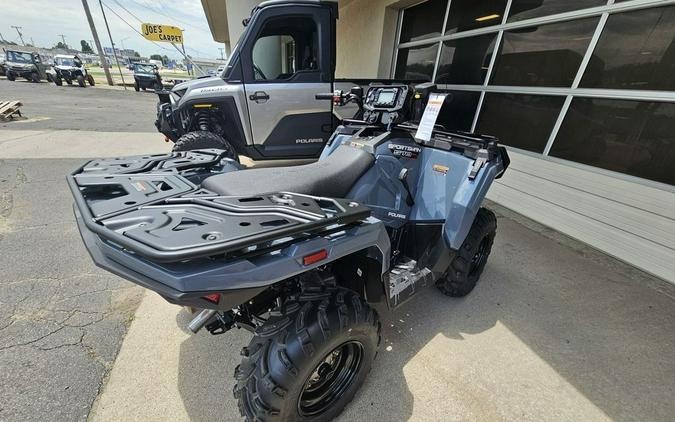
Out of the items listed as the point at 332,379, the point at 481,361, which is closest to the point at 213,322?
the point at 332,379

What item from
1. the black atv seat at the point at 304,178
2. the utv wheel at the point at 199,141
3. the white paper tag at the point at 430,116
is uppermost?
the white paper tag at the point at 430,116

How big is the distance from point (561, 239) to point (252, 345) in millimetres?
3961

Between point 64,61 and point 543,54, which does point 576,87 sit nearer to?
point 543,54

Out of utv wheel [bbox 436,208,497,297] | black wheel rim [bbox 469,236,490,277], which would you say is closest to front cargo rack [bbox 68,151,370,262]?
utv wheel [bbox 436,208,497,297]

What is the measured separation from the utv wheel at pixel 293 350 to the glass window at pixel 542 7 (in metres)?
4.40

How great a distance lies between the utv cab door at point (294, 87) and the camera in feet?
12.6

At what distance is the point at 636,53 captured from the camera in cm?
297

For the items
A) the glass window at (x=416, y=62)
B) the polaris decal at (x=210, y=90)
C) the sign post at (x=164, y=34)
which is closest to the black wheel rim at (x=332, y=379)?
the polaris decal at (x=210, y=90)

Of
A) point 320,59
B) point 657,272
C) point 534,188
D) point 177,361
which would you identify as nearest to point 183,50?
point 320,59

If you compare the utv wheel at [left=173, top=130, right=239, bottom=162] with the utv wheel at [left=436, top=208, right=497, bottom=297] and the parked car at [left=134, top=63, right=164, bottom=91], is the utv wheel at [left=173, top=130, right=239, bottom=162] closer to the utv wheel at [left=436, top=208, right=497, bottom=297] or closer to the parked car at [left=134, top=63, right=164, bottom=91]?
the utv wheel at [left=436, top=208, right=497, bottom=297]

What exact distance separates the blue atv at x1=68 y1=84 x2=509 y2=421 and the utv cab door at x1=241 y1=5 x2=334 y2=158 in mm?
2264

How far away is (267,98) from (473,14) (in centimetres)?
361

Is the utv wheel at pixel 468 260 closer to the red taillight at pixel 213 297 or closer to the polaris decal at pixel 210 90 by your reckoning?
the red taillight at pixel 213 297

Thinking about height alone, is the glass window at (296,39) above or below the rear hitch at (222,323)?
above
